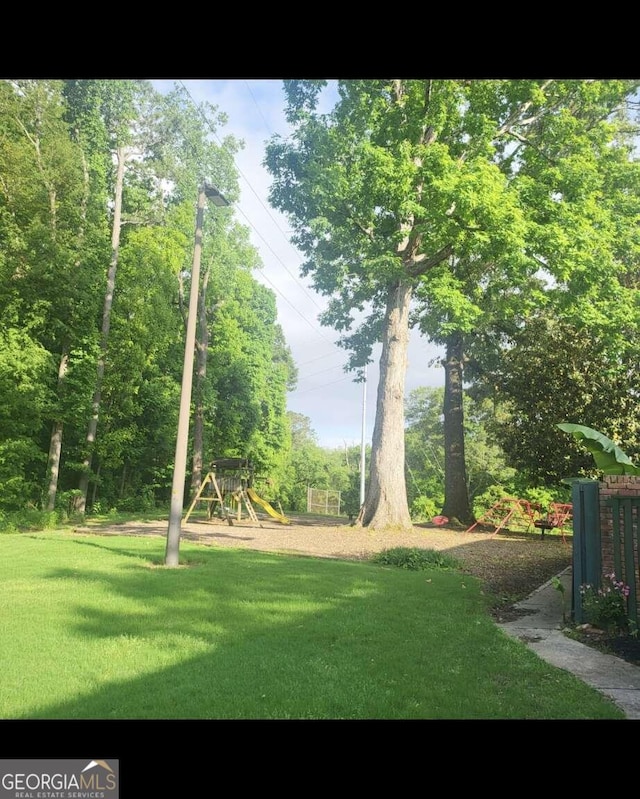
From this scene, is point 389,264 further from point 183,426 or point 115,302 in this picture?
point 115,302

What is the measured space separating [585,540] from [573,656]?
155 cm

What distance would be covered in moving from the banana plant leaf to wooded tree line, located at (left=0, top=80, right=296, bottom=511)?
12900 millimetres

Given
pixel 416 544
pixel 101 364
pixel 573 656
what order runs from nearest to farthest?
1. pixel 573 656
2. pixel 416 544
3. pixel 101 364

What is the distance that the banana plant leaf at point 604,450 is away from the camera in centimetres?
571

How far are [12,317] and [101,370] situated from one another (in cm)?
362

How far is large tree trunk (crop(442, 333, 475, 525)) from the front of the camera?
18.9 m

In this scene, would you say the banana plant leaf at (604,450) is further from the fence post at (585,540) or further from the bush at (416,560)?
the bush at (416,560)

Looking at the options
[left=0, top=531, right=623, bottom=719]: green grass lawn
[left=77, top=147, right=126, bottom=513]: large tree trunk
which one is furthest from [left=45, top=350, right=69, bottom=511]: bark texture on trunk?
[left=0, top=531, right=623, bottom=719]: green grass lawn

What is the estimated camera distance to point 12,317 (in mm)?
14867

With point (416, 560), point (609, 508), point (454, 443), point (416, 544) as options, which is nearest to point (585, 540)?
point (609, 508)

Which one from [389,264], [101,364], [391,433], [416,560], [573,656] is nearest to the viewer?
[573,656]

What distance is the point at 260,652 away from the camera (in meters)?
4.32

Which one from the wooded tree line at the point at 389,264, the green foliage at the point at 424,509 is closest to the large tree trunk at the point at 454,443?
the wooded tree line at the point at 389,264

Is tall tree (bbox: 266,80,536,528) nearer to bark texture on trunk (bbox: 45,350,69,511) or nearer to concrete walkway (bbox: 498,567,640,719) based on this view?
bark texture on trunk (bbox: 45,350,69,511)
